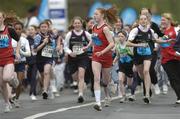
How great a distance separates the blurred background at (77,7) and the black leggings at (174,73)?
3051 mm

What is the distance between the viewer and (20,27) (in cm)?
2258

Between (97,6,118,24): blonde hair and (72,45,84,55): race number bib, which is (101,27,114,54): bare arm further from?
(72,45,84,55): race number bib

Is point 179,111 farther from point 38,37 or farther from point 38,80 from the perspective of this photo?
point 38,80

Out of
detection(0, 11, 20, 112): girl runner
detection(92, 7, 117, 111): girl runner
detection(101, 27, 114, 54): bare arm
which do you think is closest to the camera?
detection(0, 11, 20, 112): girl runner

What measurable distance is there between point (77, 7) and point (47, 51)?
6507cm

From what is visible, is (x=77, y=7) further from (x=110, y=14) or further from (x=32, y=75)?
(x=110, y=14)

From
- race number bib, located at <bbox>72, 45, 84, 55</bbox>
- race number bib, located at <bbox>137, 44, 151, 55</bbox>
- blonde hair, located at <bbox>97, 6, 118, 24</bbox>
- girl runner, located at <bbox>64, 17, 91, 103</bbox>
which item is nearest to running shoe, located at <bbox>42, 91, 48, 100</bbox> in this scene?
girl runner, located at <bbox>64, 17, 91, 103</bbox>

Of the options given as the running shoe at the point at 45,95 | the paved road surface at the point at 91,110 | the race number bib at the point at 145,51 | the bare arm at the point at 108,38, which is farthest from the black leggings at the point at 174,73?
the running shoe at the point at 45,95

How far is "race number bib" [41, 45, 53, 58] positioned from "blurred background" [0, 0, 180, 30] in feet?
4.20

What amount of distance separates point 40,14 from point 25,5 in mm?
23409

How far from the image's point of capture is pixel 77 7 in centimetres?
8925

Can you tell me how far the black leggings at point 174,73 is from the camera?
21.5 meters

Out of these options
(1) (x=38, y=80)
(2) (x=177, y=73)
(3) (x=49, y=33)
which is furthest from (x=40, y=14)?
(2) (x=177, y=73)

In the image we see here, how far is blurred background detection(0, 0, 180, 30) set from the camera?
136 ft
